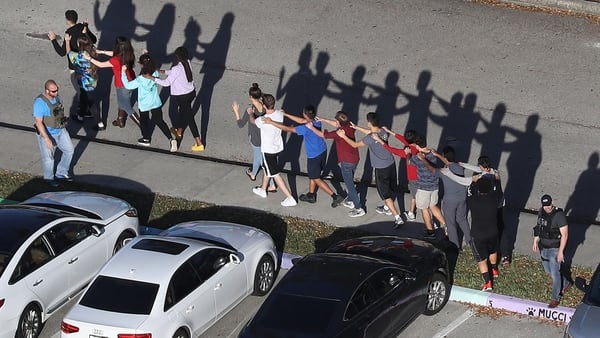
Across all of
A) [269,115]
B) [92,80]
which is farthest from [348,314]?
[92,80]

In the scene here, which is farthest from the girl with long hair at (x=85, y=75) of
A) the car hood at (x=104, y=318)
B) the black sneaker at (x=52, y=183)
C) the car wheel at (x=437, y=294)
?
the car wheel at (x=437, y=294)

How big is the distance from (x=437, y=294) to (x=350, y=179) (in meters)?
2.85

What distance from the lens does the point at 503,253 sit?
50.1 feet

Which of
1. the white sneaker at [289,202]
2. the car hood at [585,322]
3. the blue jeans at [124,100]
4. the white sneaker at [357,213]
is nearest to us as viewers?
the car hood at [585,322]

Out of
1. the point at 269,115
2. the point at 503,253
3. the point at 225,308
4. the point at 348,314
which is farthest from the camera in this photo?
the point at 269,115

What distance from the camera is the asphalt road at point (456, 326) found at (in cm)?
1388

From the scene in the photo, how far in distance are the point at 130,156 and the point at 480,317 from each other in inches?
288

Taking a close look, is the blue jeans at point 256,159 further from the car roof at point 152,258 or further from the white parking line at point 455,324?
the white parking line at point 455,324

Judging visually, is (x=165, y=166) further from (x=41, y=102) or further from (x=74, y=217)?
(x=74, y=217)

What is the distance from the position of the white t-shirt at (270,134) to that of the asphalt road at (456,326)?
302cm

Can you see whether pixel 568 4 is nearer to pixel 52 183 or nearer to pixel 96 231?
pixel 52 183

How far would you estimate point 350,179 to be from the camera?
16.4m

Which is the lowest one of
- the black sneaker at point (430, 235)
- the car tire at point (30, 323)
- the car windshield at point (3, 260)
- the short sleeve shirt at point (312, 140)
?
the car tire at point (30, 323)

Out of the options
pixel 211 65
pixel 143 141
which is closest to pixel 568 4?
pixel 211 65
